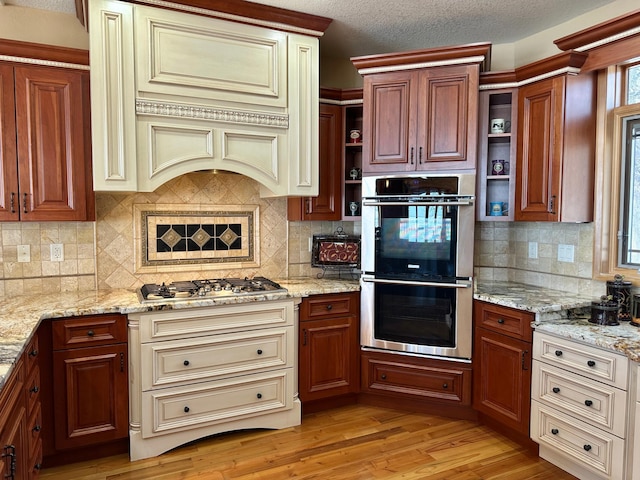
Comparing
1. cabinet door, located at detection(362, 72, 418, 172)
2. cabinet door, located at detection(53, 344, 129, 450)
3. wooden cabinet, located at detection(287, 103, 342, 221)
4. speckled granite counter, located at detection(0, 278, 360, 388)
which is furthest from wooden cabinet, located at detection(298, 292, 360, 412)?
cabinet door, located at detection(53, 344, 129, 450)

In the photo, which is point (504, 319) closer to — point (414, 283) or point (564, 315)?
point (564, 315)

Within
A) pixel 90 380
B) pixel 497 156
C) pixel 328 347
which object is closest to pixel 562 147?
pixel 497 156

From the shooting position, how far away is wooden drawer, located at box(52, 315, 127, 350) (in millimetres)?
2414

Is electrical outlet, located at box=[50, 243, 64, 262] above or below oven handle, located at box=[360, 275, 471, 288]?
above

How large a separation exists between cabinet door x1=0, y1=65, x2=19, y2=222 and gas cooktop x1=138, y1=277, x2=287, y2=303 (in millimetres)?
878

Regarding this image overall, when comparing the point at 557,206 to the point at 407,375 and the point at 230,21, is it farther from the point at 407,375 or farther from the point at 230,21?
the point at 230,21

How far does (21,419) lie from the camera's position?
5.81 feet

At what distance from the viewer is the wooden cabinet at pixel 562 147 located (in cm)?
276

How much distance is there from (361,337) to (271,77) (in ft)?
6.35

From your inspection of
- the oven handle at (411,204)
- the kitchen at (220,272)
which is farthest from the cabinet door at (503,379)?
the oven handle at (411,204)

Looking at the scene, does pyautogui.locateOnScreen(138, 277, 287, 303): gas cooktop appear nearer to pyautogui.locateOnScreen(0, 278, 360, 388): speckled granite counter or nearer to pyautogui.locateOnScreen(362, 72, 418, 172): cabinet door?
pyautogui.locateOnScreen(0, 278, 360, 388): speckled granite counter

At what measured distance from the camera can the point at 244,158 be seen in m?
2.95

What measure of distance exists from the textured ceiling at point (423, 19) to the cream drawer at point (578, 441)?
8.25 ft

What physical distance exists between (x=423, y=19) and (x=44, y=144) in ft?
8.52
